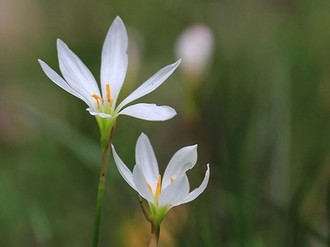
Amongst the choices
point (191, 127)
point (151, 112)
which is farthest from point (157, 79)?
point (191, 127)

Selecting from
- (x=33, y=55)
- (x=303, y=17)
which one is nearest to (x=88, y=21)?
(x=33, y=55)

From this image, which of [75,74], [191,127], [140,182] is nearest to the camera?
[140,182]

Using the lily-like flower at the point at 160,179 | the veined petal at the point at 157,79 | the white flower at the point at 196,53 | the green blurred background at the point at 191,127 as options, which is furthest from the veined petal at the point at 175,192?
the white flower at the point at 196,53

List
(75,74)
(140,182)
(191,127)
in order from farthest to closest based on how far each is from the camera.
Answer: (191,127) < (75,74) < (140,182)

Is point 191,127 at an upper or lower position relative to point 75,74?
lower

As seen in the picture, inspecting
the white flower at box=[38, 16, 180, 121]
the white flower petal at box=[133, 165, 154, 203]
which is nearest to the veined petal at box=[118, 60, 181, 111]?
the white flower at box=[38, 16, 180, 121]

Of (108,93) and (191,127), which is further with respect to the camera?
(191,127)

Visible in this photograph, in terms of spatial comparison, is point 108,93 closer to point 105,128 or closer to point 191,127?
point 105,128

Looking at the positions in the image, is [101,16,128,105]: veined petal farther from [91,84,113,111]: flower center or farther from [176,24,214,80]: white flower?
[176,24,214,80]: white flower

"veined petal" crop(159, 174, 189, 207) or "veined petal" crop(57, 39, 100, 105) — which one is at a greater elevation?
"veined petal" crop(57, 39, 100, 105)
